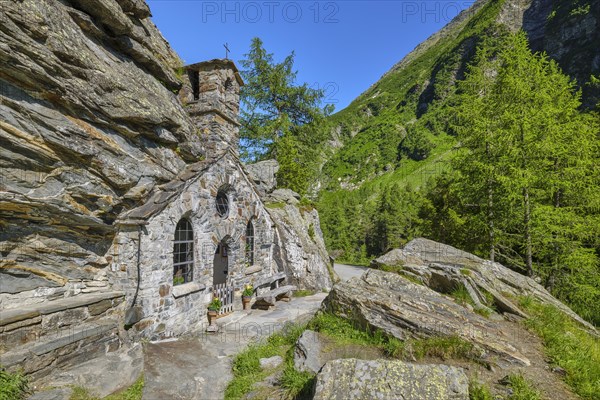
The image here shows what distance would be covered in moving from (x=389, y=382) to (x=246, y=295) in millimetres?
8994

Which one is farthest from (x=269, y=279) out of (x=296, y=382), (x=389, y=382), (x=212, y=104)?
(x=389, y=382)

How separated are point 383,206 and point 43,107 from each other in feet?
160

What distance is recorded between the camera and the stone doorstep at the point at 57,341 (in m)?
5.39

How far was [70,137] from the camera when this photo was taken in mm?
6840

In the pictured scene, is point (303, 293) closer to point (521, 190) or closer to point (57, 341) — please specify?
point (57, 341)

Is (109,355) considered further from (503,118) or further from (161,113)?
(503,118)

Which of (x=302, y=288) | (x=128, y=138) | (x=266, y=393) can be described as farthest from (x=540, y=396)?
(x=302, y=288)

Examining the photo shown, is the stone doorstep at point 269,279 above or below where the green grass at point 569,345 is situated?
above

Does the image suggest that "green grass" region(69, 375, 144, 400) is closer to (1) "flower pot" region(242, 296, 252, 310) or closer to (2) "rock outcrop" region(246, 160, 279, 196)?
(1) "flower pot" region(242, 296, 252, 310)

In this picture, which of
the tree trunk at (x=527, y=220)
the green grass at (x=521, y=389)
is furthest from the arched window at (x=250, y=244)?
the tree trunk at (x=527, y=220)

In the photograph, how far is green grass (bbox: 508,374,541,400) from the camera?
4.21m

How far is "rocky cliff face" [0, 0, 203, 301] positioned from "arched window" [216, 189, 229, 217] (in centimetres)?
246

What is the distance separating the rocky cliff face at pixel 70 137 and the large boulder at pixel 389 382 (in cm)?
691

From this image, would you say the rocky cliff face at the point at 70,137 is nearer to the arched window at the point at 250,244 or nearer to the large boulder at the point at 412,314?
the arched window at the point at 250,244
